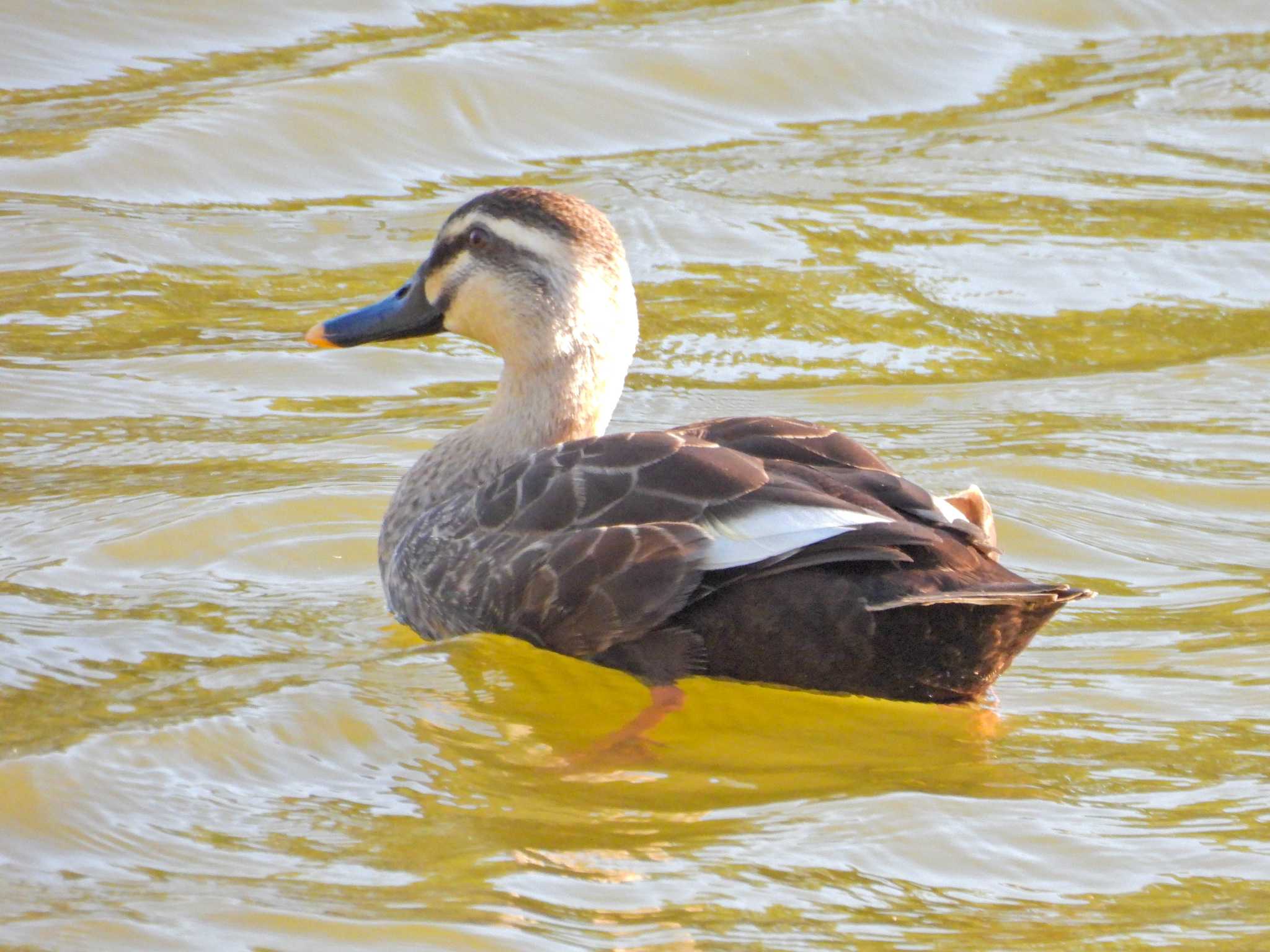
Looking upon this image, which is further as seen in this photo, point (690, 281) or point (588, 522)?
point (690, 281)

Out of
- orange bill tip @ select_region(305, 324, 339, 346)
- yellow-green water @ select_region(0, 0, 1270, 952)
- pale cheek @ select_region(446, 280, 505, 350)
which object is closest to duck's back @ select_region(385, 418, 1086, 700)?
yellow-green water @ select_region(0, 0, 1270, 952)

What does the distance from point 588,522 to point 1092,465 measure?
2.94 m

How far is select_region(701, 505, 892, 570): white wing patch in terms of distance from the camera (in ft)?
15.4

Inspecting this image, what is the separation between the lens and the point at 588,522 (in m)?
5.07

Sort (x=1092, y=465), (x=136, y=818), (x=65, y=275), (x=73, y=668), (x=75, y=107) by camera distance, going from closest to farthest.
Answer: (x=136, y=818) → (x=73, y=668) → (x=1092, y=465) → (x=65, y=275) → (x=75, y=107)

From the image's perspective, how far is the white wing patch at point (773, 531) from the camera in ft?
15.4

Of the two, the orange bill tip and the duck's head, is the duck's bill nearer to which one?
the orange bill tip

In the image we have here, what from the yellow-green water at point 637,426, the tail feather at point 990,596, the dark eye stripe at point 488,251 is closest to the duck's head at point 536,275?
the dark eye stripe at point 488,251

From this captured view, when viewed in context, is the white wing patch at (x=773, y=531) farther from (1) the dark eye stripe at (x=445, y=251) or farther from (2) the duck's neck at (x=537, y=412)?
(1) the dark eye stripe at (x=445, y=251)

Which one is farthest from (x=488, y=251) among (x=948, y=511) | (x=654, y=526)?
(x=948, y=511)

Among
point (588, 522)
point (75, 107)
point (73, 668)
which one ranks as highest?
point (75, 107)

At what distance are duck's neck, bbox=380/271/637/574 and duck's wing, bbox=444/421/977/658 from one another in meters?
0.51

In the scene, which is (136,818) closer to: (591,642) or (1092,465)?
(591,642)

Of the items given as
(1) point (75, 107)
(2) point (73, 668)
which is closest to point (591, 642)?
(2) point (73, 668)
